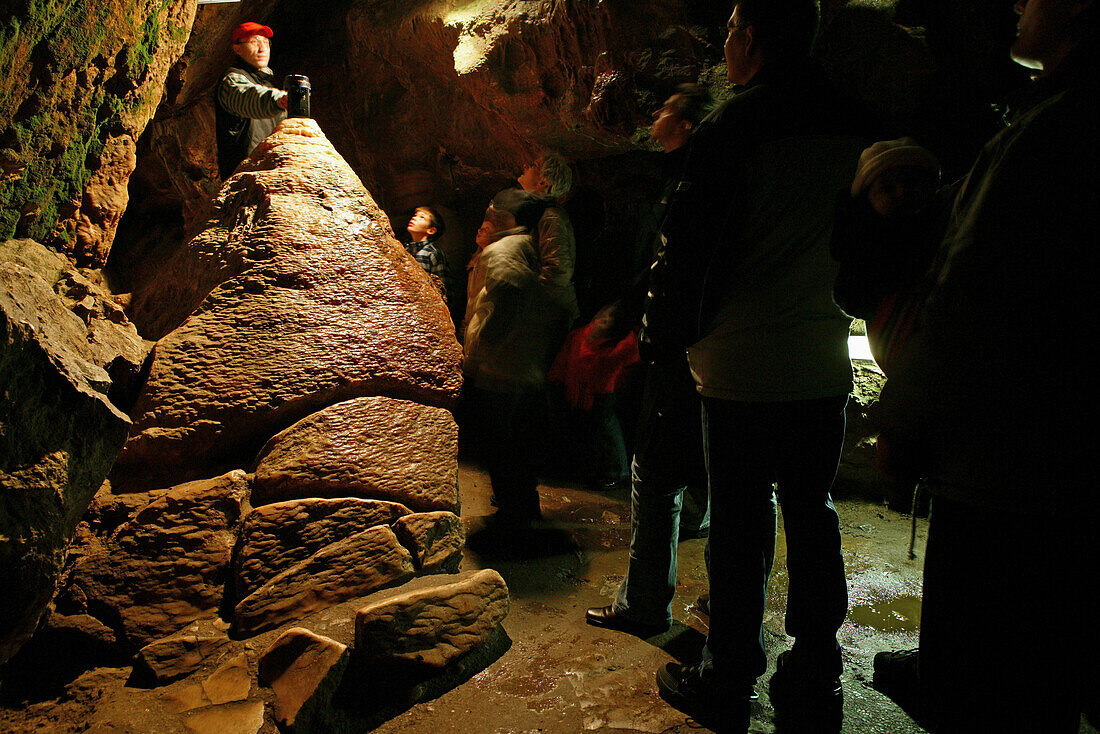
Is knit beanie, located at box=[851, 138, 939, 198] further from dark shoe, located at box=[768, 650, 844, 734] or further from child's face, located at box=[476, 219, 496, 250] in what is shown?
child's face, located at box=[476, 219, 496, 250]

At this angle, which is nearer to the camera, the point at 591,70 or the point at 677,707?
the point at 677,707

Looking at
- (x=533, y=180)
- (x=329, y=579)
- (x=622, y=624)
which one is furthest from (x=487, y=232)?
(x=622, y=624)

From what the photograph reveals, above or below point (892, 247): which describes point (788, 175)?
above

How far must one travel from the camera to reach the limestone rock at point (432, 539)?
195cm

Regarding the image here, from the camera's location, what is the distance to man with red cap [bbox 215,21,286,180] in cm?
316

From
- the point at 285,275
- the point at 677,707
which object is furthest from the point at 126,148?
the point at 677,707

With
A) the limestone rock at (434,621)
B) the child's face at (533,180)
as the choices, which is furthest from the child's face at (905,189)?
the child's face at (533,180)

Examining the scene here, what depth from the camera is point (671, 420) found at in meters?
1.98

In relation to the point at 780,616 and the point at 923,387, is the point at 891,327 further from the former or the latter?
the point at 780,616

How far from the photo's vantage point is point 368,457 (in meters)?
1.96

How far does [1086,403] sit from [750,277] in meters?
0.82

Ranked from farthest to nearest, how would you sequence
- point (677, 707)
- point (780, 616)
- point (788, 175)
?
point (780, 616) → point (677, 707) → point (788, 175)

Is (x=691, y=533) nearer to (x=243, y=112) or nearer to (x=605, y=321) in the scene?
(x=605, y=321)

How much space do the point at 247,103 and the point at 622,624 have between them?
11.4 feet
